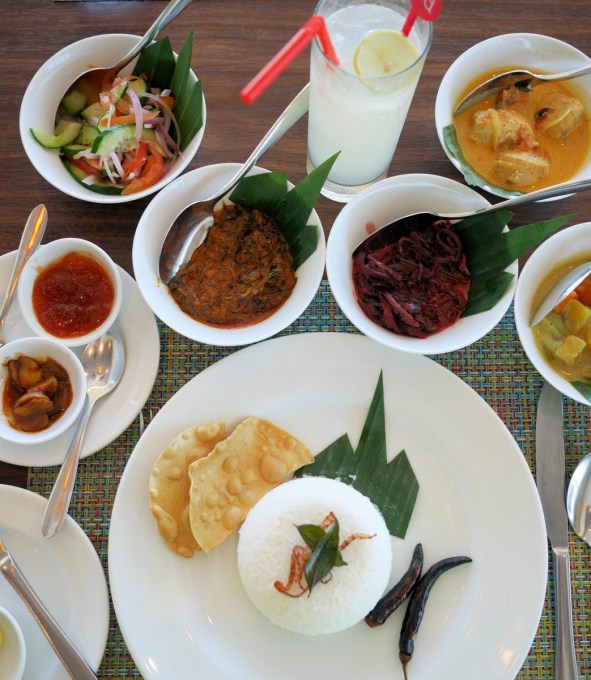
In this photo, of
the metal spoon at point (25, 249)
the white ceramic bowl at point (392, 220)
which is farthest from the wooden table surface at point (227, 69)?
the white ceramic bowl at point (392, 220)

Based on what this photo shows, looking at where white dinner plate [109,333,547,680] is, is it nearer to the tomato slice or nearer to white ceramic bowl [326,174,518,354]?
white ceramic bowl [326,174,518,354]

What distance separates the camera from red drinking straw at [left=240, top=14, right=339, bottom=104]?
1.47 metres

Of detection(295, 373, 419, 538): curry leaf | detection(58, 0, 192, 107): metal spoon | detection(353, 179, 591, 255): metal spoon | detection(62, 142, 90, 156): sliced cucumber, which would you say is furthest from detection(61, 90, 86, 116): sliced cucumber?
detection(295, 373, 419, 538): curry leaf

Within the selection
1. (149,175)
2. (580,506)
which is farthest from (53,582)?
(580,506)

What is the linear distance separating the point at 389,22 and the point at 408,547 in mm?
1387

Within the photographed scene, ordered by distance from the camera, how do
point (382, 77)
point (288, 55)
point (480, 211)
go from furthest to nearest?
point (480, 211) < point (382, 77) < point (288, 55)

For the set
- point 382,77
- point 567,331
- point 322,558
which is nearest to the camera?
point 382,77

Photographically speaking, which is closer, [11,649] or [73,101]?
[11,649]

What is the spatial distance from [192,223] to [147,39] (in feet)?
1.77

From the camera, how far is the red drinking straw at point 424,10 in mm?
1604

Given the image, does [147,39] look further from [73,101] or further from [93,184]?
[93,184]

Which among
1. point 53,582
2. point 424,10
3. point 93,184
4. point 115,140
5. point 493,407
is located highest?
point 424,10

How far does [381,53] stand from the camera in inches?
69.0

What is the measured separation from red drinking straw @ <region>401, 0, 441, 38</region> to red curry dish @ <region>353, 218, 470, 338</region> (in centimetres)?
53
